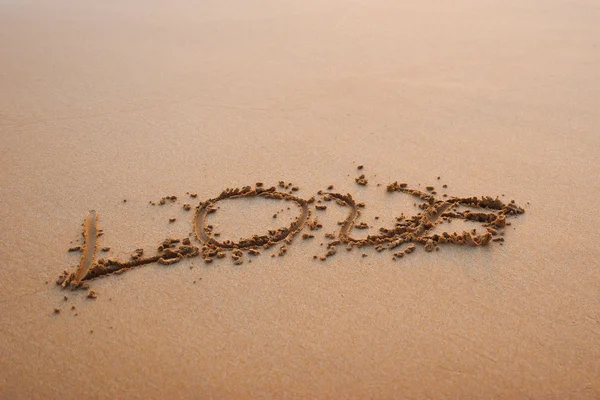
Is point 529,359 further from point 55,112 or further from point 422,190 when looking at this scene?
point 55,112

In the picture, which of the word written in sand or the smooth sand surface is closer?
the smooth sand surface

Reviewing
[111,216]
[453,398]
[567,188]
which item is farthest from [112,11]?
[453,398]

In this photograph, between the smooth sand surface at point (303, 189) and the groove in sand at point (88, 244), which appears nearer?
the smooth sand surface at point (303, 189)

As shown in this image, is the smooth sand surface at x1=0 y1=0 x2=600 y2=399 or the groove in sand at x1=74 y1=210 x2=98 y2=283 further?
the groove in sand at x1=74 y1=210 x2=98 y2=283

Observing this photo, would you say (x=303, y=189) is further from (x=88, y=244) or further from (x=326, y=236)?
(x=88, y=244)

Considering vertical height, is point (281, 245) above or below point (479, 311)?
above
